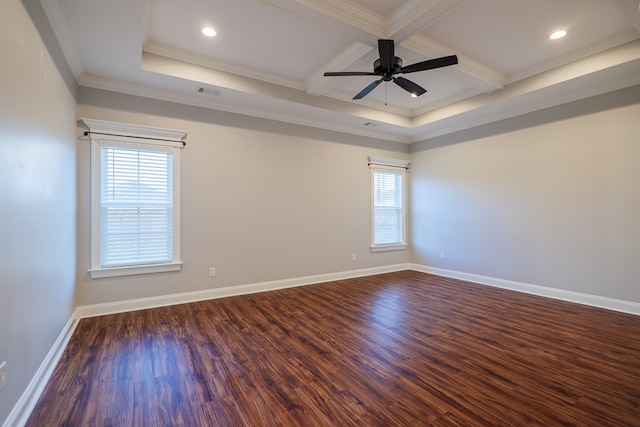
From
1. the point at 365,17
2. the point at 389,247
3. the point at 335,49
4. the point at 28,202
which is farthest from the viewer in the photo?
the point at 389,247

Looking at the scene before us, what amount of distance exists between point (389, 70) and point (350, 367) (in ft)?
9.11

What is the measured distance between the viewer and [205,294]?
13.5ft

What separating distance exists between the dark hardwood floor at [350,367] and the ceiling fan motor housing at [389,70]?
2665mm

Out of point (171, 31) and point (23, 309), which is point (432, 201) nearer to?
point (171, 31)

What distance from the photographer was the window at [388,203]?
588 cm

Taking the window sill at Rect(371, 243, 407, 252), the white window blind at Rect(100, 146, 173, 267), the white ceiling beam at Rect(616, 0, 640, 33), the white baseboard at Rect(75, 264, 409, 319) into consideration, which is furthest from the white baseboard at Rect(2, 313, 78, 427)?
the white ceiling beam at Rect(616, 0, 640, 33)

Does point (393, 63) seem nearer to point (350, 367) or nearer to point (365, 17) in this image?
point (365, 17)

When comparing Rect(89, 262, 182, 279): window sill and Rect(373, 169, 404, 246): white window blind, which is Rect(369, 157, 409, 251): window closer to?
Rect(373, 169, 404, 246): white window blind

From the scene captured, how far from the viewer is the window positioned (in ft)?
19.3

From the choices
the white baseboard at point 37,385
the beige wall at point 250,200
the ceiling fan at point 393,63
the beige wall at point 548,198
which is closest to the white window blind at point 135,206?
the beige wall at point 250,200

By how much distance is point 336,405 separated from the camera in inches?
73.6

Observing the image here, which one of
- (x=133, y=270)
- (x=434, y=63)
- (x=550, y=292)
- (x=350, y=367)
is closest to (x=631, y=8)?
(x=434, y=63)

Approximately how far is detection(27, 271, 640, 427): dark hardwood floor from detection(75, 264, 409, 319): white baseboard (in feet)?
0.58

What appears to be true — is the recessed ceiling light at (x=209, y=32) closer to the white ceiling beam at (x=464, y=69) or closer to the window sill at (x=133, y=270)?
the white ceiling beam at (x=464, y=69)
